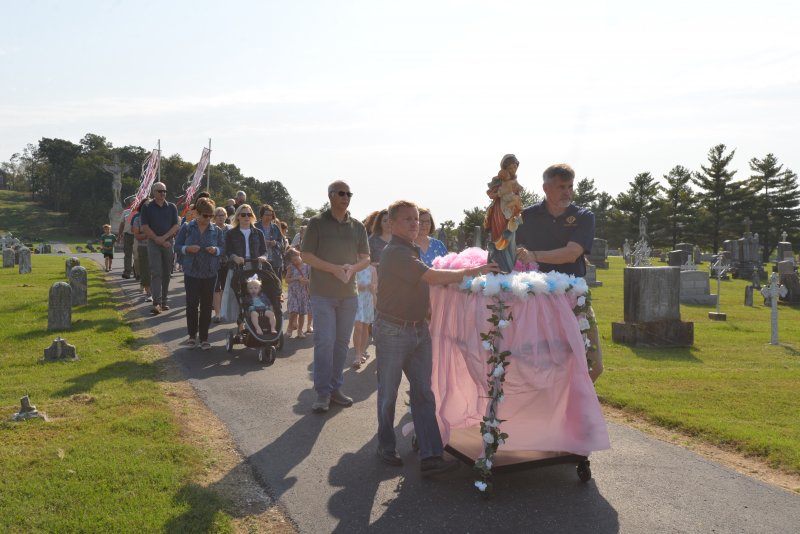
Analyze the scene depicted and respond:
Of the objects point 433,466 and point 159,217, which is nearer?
point 433,466

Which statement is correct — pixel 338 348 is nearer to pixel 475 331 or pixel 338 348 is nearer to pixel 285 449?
pixel 285 449

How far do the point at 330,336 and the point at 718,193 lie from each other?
223 ft

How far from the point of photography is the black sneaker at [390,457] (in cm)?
467

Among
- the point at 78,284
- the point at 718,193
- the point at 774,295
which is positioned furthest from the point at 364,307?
the point at 718,193

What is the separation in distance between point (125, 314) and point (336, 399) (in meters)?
7.22

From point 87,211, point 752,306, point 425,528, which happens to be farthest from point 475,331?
point 87,211

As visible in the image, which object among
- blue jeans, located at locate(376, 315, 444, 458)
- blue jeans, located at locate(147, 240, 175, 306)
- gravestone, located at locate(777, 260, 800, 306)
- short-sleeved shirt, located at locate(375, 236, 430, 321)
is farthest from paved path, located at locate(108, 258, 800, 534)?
gravestone, located at locate(777, 260, 800, 306)

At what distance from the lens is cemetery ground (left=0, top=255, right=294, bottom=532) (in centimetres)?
371

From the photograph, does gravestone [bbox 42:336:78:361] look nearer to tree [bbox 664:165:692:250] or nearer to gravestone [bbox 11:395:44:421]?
gravestone [bbox 11:395:44:421]

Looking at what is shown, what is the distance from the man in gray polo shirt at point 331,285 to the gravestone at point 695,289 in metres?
15.2

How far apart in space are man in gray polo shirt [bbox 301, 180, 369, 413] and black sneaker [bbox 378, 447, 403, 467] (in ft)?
4.64

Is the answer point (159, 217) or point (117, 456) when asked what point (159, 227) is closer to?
point (159, 217)

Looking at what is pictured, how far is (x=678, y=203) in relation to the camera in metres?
70.2

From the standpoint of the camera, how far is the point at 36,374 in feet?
23.2
